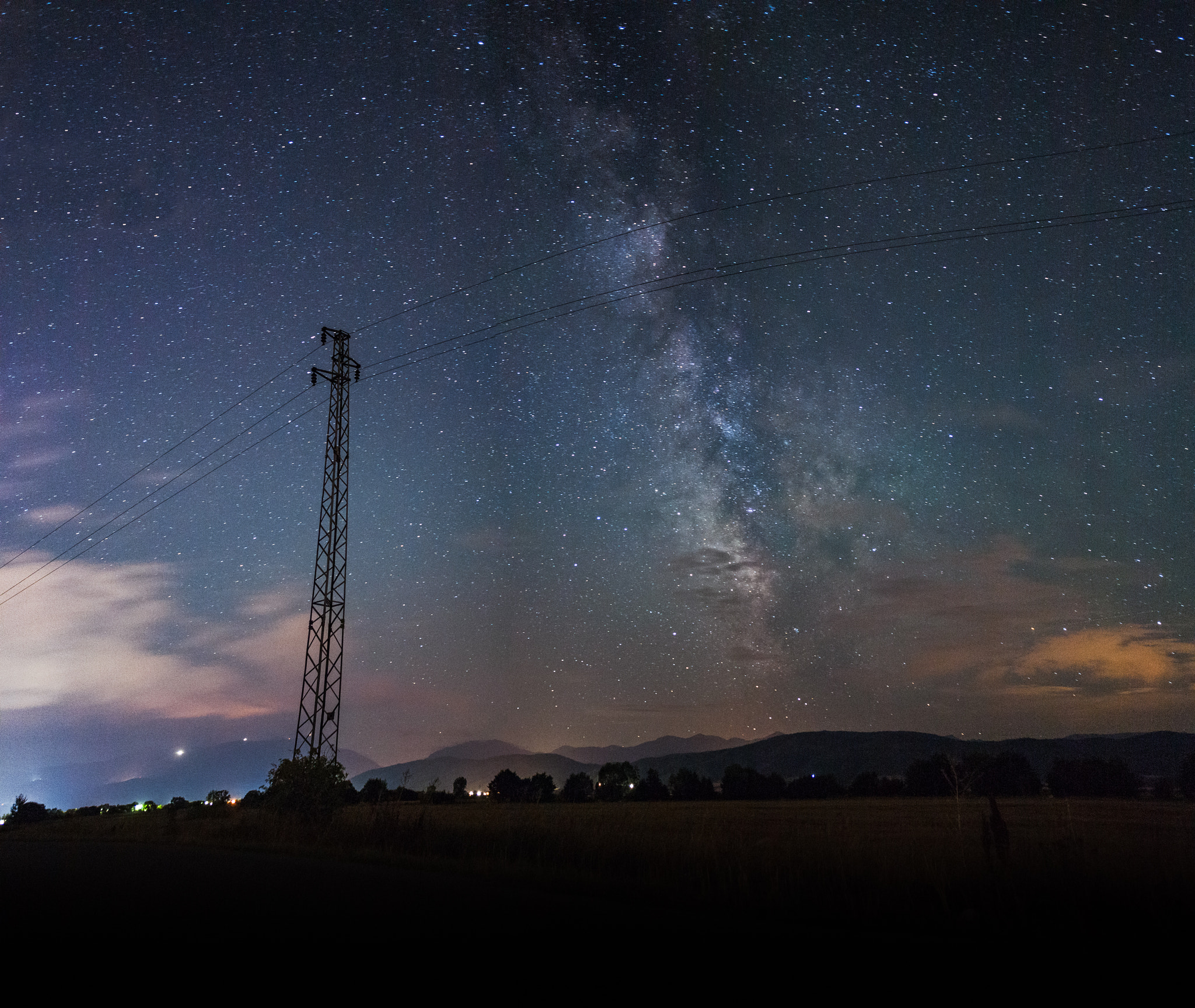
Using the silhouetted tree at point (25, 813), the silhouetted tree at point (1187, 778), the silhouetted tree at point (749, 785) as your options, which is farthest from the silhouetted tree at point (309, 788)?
the silhouetted tree at point (1187, 778)

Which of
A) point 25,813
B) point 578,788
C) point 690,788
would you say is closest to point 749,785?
point 690,788

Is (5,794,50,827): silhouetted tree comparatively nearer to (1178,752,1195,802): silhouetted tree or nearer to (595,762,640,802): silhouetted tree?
(595,762,640,802): silhouetted tree

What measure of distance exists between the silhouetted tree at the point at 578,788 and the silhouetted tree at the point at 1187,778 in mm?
56294

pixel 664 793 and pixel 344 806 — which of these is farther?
pixel 664 793

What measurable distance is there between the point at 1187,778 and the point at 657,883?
7982 centimetres

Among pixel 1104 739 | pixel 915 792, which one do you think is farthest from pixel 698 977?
pixel 1104 739

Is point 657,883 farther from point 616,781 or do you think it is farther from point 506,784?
point 616,781

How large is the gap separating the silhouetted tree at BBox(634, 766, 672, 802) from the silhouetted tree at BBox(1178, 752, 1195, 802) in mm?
48086

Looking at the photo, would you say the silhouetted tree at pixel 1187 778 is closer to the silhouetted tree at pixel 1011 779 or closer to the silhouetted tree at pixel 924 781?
the silhouetted tree at pixel 1011 779

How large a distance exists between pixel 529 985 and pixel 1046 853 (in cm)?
765

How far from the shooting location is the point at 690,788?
8431 centimetres

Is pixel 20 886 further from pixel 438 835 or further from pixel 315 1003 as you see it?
pixel 315 1003

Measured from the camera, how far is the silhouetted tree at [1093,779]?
67.8m

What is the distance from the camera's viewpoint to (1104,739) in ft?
593
